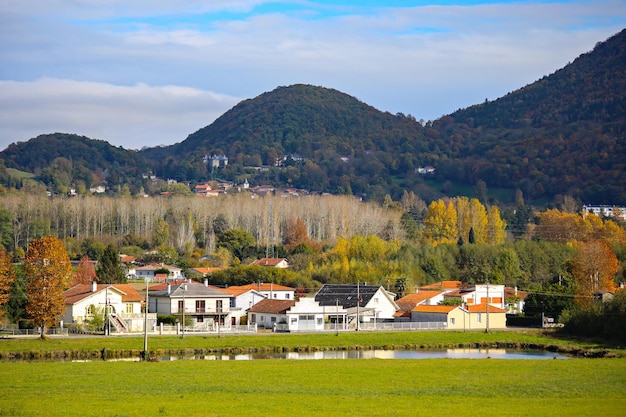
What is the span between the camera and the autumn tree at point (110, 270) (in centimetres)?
8106

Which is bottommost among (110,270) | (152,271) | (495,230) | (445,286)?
(445,286)

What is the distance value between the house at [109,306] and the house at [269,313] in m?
8.56

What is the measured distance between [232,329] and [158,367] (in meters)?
24.2

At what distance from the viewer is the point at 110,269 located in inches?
3219

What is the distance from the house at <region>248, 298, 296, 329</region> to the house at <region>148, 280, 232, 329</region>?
223 cm

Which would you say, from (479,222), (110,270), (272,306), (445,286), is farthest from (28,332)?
(479,222)

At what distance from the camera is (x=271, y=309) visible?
70000 mm

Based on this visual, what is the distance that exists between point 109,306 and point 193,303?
685 cm

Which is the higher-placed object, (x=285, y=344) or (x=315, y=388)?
(x=315, y=388)

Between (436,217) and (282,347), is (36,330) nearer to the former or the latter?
(282,347)

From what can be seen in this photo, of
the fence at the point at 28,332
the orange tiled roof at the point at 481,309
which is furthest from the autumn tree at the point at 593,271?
the fence at the point at 28,332

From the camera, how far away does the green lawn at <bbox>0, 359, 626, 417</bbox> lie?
93.7 feet

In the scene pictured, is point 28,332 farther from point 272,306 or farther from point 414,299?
point 414,299

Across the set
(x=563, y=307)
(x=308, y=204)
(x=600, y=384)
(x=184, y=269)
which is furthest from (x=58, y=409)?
(x=308, y=204)
